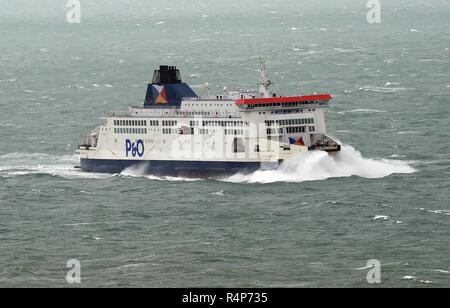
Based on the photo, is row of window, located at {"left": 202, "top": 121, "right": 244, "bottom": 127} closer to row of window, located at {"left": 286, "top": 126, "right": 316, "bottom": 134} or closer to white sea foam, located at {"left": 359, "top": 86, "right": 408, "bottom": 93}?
row of window, located at {"left": 286, "top": 126, "right": 316, "bottom": 134}

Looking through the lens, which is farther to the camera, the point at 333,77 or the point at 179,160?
the point at 333,77

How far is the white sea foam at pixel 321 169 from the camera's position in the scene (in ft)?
267

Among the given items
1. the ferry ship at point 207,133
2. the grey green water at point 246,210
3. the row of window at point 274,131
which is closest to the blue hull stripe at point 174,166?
the ferry ship at point 207,133

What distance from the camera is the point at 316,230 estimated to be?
6588 cm

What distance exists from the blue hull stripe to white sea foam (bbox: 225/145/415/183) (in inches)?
29.2

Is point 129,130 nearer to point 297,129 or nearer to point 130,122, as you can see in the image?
point 130,122

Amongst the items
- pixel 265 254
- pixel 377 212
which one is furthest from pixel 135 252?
pixel 377 212

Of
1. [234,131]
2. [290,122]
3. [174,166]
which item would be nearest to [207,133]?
[234,131]

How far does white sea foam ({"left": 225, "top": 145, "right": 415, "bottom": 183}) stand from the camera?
81438mm

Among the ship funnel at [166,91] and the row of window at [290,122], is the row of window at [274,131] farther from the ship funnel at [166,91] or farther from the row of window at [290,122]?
the ship funnel at [166,91]

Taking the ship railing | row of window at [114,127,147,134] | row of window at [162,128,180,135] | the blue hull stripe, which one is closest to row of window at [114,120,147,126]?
row of window at [114,127,147,134]

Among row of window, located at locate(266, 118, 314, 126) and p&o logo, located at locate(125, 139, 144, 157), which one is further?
p&o logo, located at locate(125, 139, 144, 157)

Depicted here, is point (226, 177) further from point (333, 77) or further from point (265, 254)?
point (333, 77)

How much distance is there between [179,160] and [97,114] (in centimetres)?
3562
